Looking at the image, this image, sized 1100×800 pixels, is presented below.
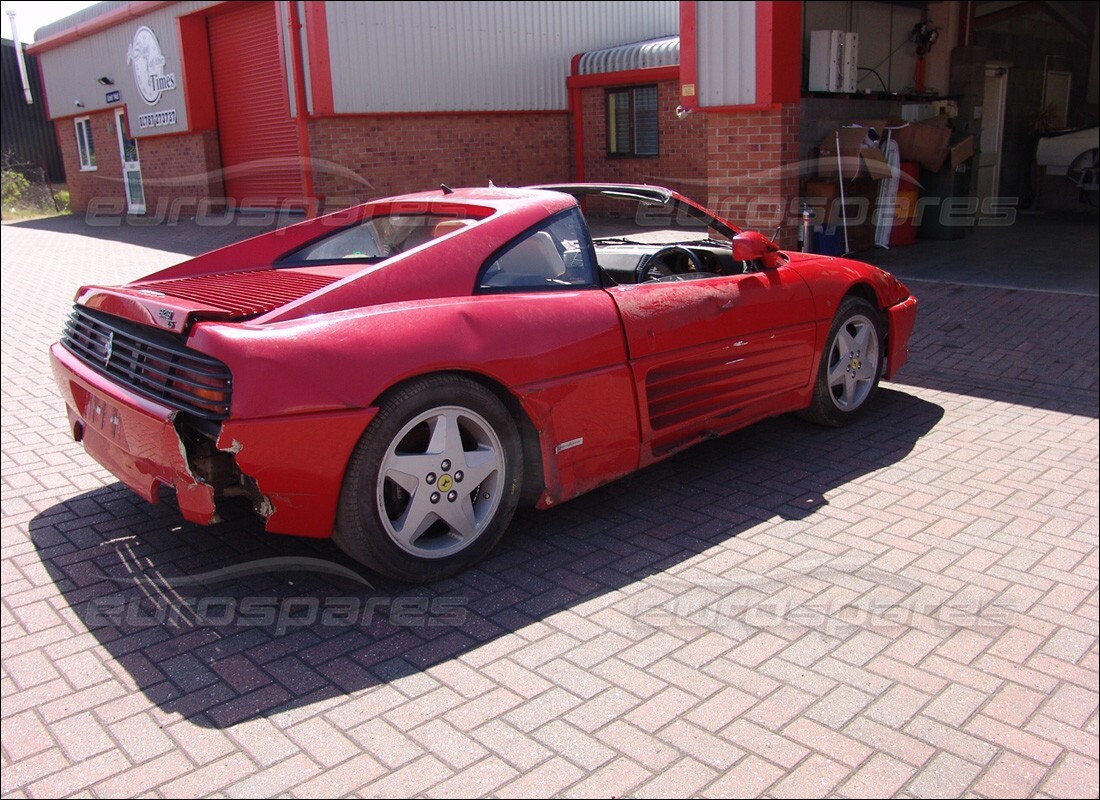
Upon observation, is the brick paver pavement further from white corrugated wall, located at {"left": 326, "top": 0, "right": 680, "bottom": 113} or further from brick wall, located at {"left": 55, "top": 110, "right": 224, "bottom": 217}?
brick wall, located at {"left": 55, "top": 110, "right": 224, "bottom": 217}

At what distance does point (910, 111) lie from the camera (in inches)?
473

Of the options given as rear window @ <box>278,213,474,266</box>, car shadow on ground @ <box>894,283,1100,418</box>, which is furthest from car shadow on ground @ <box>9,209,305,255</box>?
car shadow on ground @ <box>894,283,1100,418</box>

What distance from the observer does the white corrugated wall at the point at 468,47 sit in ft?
49.1

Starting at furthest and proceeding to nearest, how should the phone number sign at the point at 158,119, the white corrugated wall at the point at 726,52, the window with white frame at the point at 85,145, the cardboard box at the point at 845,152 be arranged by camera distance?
the window with white frame at the point at 85,145
the phone number sign at the point at 158,119
the cardboard box at the point at 845,152
the white corrugated wall at the point at 726,52

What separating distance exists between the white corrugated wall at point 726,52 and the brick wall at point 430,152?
20.9 feet

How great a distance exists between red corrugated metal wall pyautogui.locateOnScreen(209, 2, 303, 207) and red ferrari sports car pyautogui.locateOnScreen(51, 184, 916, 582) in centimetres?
1265

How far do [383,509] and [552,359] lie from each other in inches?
35.8

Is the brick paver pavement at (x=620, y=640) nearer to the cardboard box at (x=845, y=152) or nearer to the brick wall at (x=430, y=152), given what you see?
the cardboard box at (x=845, y=152)

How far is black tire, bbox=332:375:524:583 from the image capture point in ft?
11.0

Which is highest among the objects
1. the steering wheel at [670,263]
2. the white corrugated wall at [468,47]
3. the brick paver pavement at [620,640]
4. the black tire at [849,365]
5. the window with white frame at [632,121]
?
the white corrugated wall at [468,47]

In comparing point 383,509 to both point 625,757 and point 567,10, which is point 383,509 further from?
point 567,10

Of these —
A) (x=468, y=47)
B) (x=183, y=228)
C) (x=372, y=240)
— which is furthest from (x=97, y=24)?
(x=372, y=240)

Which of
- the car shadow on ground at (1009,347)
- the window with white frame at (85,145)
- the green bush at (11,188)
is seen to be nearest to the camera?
the car shadow on ground at (1009,347)

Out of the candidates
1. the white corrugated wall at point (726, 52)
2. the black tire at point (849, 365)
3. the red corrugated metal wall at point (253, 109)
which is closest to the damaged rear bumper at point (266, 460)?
the black tire at point (849, 365)
